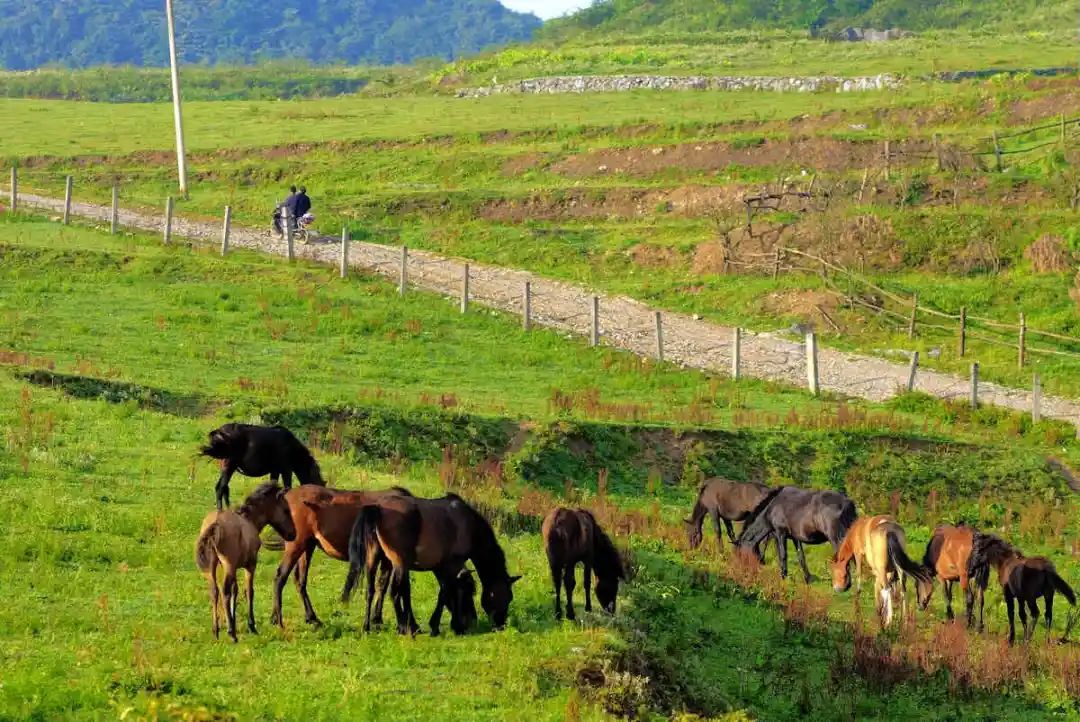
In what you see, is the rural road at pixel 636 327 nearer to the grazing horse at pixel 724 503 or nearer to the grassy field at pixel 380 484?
the grassy field at pixel 380 484

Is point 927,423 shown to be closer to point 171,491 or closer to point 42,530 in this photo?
point 171,491

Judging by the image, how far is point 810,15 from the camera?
427 ft

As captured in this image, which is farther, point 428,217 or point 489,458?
point 428,217

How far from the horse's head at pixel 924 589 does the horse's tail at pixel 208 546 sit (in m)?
10.1

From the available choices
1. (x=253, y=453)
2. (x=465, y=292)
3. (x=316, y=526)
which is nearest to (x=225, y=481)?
(x=253, y=453)

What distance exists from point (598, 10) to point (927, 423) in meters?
119

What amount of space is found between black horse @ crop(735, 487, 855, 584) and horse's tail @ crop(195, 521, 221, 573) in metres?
10.3

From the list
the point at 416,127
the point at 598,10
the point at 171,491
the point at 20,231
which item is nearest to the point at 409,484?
the point at 171,491

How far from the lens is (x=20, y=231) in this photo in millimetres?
49938

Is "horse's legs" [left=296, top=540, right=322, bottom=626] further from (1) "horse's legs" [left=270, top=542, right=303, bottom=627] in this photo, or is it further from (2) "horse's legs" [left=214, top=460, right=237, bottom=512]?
(2) "horse's legs" [left=214, top=460, right=237, bottom=512]

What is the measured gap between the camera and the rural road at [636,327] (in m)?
37.0

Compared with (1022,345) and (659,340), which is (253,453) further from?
(1022,345)

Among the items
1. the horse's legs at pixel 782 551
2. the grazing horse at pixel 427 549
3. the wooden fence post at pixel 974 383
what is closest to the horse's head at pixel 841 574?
the horse's legs at pixel 782 551

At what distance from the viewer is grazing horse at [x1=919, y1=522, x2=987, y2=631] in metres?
21.8
